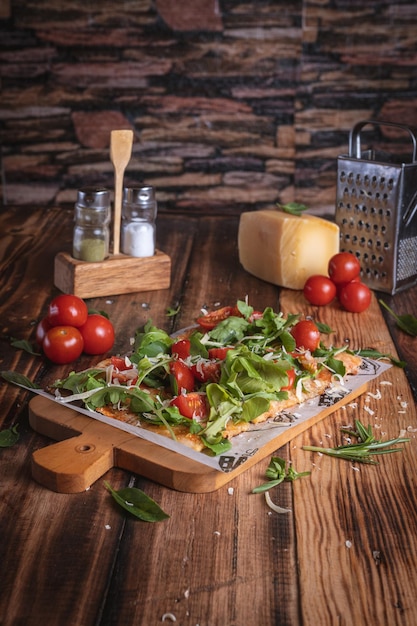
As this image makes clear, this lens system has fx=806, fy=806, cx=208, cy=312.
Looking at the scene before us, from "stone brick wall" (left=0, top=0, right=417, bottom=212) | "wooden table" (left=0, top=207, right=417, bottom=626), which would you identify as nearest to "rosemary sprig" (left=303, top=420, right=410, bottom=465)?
"wooden table" (left=0, top=207, right=417, bottom=626)

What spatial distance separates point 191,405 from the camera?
1476 millimetres

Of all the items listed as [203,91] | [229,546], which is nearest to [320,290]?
[229,546]

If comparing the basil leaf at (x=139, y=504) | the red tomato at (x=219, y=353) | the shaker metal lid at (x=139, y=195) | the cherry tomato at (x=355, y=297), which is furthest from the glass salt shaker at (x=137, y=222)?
the basil leaf at (x=139, y=504)

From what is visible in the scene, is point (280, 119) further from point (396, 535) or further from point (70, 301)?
point (396, 535)

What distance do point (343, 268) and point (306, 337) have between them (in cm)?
63

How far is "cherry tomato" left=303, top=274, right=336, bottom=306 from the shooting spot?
234cm

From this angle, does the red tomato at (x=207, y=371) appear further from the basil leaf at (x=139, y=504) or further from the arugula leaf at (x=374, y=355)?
the arugula leaf at (x=374, y=355)

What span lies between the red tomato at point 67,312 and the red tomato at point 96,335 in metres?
0.02

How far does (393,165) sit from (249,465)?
1.29 metres

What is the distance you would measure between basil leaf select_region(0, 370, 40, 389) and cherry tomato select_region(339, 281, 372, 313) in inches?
38.3

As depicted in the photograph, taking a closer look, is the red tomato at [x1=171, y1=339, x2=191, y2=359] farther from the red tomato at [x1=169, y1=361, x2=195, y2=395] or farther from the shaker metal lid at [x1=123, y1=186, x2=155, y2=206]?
the shaker metal lid at [x1=123, y1=186, x2=155, y2=206]

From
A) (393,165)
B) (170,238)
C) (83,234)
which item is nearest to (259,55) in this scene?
(170,238)

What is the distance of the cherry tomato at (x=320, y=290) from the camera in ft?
7.67

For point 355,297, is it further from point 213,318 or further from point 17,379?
point 17,379
